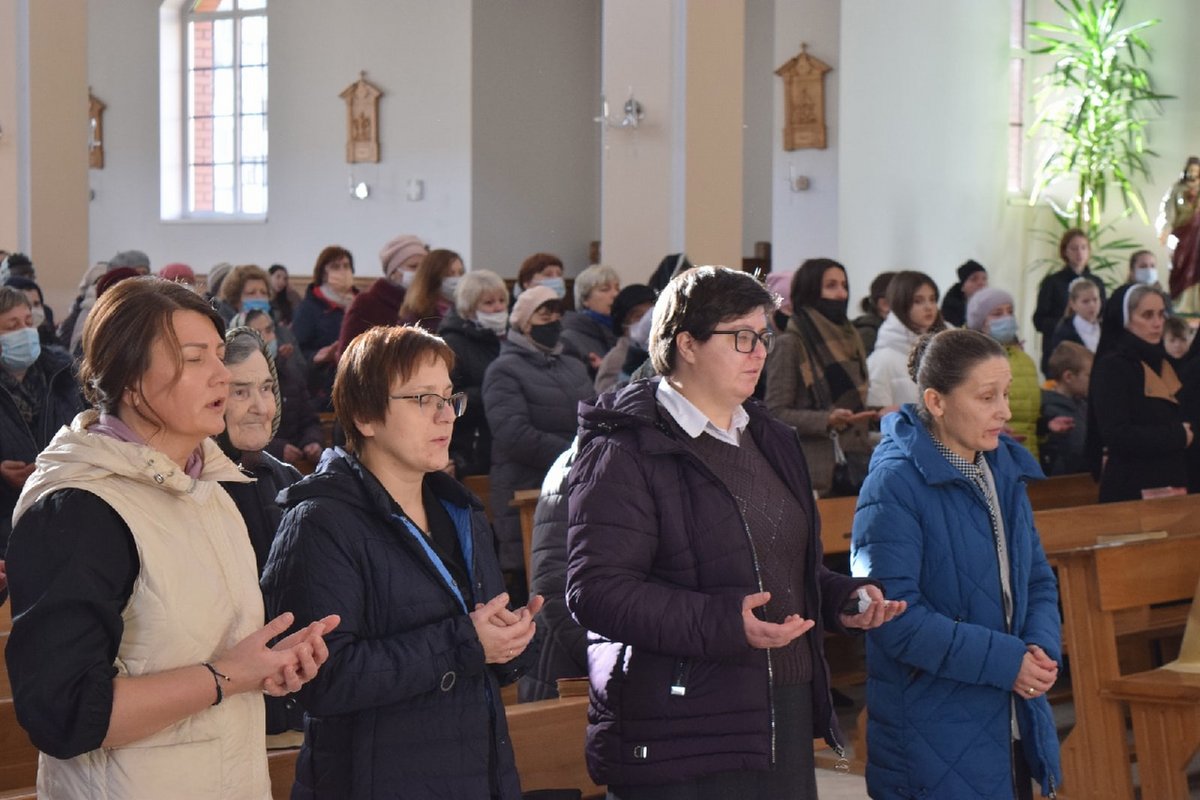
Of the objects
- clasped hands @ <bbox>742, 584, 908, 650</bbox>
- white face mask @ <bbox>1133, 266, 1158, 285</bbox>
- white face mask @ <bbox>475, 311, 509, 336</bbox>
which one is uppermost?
white face mask @ <bbox>1133, 266, 1158, 285</bbox>

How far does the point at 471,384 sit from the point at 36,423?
1.86 meters

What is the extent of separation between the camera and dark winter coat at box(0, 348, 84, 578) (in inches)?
220

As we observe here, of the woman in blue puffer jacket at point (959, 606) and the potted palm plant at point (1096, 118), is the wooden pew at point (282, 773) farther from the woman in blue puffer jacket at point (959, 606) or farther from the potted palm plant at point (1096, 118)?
the potted palm plant at point (1096, 118)

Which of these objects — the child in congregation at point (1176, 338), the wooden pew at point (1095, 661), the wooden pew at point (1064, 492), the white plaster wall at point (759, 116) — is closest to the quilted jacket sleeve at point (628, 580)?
the wooden pew at point (1095, 661)

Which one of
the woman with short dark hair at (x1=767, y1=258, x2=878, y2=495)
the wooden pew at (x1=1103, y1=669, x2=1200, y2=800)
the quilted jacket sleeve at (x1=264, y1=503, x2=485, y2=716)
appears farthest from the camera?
the woman with short dark hair at (x1=767, y1=258, x2=878, y2=495)

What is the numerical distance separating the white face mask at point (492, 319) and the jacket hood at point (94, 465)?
4.68m

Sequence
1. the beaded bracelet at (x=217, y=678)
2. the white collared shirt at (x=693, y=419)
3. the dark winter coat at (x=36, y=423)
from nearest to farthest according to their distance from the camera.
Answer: the beaded bracelet at (x=217, y=678) < the white collared shirt at (x=693, y=419) < the dark winter coat at (x=36, y=423)

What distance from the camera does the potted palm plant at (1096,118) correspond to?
15938 mm

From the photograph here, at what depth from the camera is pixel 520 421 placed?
617cm

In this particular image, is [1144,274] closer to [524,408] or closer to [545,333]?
[545,333]

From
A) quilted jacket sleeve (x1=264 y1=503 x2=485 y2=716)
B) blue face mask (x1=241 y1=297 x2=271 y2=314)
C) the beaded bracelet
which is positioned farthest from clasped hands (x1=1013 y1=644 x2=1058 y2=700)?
blue face mask (x1=241 y1=297 x2=271 y2=314)

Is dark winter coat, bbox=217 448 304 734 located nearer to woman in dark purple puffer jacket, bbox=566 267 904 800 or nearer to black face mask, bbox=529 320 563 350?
woman in dark purple puffer jacket, bbox=566 267 904 800

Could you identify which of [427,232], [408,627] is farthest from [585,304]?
[427,232]

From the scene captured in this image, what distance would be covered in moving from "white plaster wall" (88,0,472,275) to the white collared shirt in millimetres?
13228
